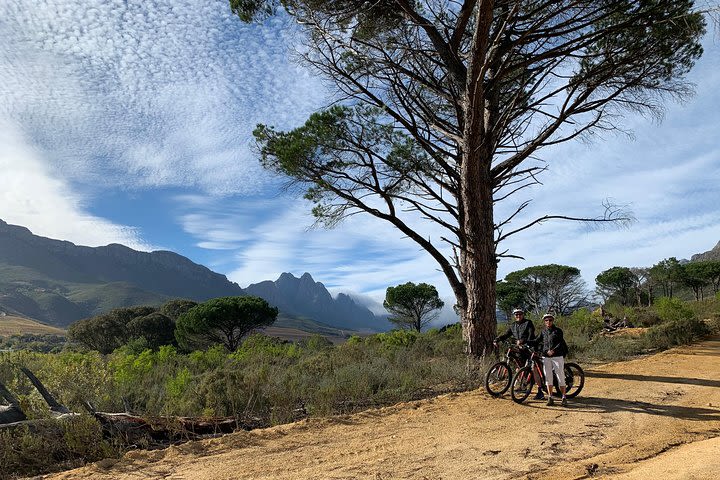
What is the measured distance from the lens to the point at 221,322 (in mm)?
31547

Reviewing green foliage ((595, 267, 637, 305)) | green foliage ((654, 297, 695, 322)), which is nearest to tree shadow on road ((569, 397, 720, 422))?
green foliage ((654, 297, 695, 322))

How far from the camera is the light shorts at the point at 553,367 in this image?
750 centimetres

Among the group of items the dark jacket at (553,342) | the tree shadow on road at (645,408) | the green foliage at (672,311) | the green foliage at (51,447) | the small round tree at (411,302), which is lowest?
the tree shadow on road at (645,408)

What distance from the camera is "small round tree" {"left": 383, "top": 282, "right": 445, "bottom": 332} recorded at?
136 feet

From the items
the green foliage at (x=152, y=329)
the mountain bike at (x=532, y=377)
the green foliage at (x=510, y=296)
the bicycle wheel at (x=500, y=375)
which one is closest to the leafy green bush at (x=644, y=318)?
the mountain bike at (x=532, y=377)

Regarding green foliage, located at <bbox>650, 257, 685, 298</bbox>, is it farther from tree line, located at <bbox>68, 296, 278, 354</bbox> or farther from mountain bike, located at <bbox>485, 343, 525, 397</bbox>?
mountain bike, located at <bbox>485, 343, 525, 397</bbox>

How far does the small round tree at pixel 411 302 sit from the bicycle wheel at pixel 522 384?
111 feet

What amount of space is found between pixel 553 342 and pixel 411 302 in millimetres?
34254

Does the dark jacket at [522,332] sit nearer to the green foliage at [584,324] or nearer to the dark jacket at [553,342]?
the dark jacket at [553,342]

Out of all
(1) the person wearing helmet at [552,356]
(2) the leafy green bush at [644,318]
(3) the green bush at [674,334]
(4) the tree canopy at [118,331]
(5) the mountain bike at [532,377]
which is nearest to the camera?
(1) the person wearing helmet at [552,356]

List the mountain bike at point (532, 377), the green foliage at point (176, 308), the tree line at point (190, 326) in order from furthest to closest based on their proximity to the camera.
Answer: the green foliage at point (176, 308) → the tree line at point (190, 326) → the mountain bike at point (532, 377)

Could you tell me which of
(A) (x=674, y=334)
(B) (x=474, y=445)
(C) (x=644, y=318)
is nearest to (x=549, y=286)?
(C) (x=644, y=318)

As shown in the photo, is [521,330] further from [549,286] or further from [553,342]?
[549,286]

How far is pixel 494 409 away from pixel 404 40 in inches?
361
